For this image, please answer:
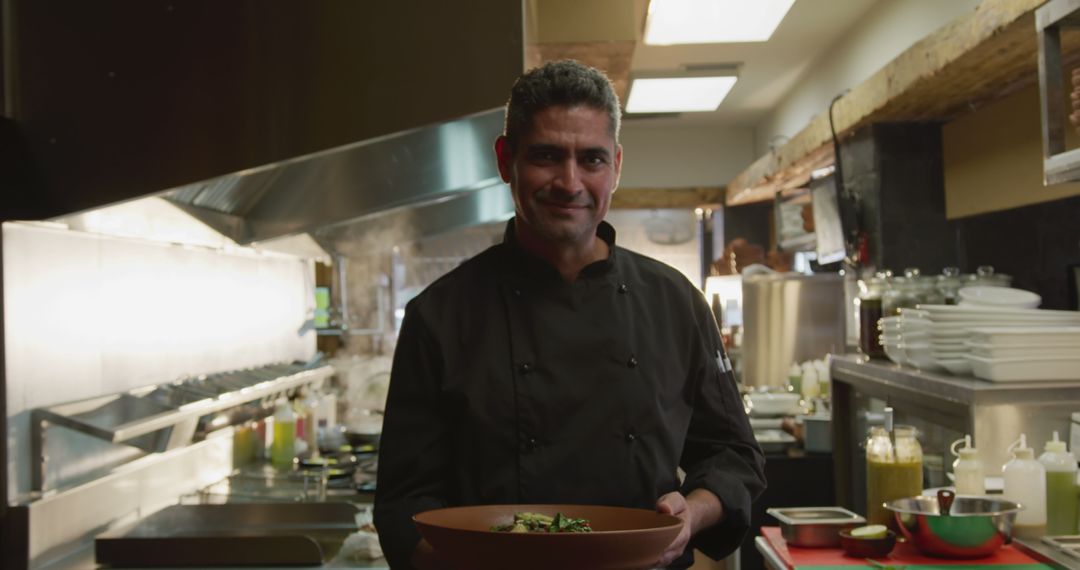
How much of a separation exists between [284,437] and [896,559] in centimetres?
294

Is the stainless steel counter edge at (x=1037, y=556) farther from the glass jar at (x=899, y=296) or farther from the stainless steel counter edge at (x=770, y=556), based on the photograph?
the glass jar at (x=899, y=296)

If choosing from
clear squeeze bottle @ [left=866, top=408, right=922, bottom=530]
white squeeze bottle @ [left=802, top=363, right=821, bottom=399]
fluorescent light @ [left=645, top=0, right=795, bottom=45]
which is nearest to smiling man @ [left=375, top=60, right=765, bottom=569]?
clear squeeze bottle @ [left=866, top=408, right=922, bottom=530]

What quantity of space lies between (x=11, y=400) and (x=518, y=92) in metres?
2.02

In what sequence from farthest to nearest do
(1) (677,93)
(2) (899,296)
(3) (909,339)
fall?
(1) (677,93)
(2) (899,296)
(3) (909,339)

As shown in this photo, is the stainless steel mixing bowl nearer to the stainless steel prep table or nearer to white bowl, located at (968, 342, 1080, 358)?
the stainless steel prep table

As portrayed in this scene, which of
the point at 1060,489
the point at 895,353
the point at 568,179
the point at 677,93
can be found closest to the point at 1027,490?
the point at 1060,489

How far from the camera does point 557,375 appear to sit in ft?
5.76

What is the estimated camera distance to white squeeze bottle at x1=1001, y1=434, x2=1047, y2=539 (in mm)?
3047

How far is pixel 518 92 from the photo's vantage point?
5.64 ft

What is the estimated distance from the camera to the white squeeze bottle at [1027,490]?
305cm

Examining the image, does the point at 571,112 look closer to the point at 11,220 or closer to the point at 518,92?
the point at 518,92

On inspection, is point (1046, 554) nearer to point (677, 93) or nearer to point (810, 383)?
point (810, 383)

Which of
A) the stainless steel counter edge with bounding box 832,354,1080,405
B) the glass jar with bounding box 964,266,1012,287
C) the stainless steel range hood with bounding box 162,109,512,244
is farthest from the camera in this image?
the glass jar with bounding box 964,266,1012,287

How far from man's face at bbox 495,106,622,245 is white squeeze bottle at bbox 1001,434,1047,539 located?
6.47 ft
